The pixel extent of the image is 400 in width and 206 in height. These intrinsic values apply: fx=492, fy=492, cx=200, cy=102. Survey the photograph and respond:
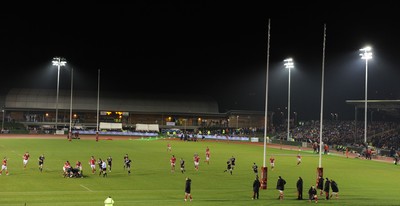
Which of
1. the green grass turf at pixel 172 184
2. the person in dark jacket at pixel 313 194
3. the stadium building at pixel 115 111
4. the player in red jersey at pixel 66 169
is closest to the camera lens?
the green grass turf at pixel 172 184

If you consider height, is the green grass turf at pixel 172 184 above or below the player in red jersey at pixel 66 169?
below

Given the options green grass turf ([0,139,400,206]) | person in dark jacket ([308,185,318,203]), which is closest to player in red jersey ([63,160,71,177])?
green grass turf ([0,139,400,206])

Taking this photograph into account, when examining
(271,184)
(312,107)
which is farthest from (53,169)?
(312,107)

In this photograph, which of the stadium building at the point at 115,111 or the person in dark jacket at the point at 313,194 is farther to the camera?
the stadium building at the point at 115,111

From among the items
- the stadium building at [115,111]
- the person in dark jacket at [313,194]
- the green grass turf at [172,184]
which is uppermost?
the stadium building at [115,111]

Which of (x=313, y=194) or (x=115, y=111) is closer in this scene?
(x=313, y=194)

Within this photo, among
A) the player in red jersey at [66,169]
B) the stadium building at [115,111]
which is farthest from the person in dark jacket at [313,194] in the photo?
the stadium building at [115,111]

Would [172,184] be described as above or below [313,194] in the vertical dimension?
below

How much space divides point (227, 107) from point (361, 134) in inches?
2488

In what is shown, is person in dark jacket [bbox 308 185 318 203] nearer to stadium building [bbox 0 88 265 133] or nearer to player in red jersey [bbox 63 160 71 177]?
player in red jersey [bbox 63 160 71 177]

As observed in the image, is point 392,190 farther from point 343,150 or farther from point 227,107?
point 227,107

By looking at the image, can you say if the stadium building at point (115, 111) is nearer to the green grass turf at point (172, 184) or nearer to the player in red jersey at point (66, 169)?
the green grass turf at point (172, 184)

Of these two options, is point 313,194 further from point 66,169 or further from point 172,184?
point 66,169

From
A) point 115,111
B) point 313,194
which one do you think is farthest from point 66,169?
point 115,111
